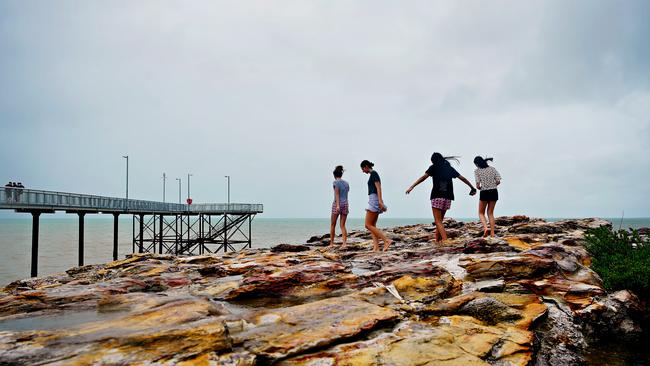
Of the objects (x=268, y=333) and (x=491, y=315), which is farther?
(x=491, y=315)

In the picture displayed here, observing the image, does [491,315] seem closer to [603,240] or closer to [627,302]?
[627,302]

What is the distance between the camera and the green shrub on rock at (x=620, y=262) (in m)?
6.16

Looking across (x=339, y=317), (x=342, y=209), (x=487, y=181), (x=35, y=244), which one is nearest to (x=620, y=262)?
(x=487, y=181)

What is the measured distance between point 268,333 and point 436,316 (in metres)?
2.08

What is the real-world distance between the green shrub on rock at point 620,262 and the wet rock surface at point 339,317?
346 mm

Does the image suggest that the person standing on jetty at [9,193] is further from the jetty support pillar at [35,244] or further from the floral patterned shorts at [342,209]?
the floral patterned shorts at [342,209]

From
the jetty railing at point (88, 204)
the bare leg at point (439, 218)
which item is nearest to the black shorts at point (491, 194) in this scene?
the bare leg at point (439, 218)

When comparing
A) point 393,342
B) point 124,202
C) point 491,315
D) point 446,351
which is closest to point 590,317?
point 491,315

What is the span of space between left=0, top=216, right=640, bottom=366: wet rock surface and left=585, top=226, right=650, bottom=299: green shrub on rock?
346 millimetres

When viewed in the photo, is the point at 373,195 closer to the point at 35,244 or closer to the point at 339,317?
the point at 339,317

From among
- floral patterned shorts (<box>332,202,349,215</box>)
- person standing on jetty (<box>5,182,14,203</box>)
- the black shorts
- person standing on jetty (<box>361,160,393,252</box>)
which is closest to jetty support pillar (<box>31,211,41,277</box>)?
person standing on jetty (<box>5,182,14,203</box>)

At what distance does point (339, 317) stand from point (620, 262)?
560 centimetres

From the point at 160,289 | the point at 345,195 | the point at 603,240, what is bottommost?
the point at 160,289

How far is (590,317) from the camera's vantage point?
5.09 m
